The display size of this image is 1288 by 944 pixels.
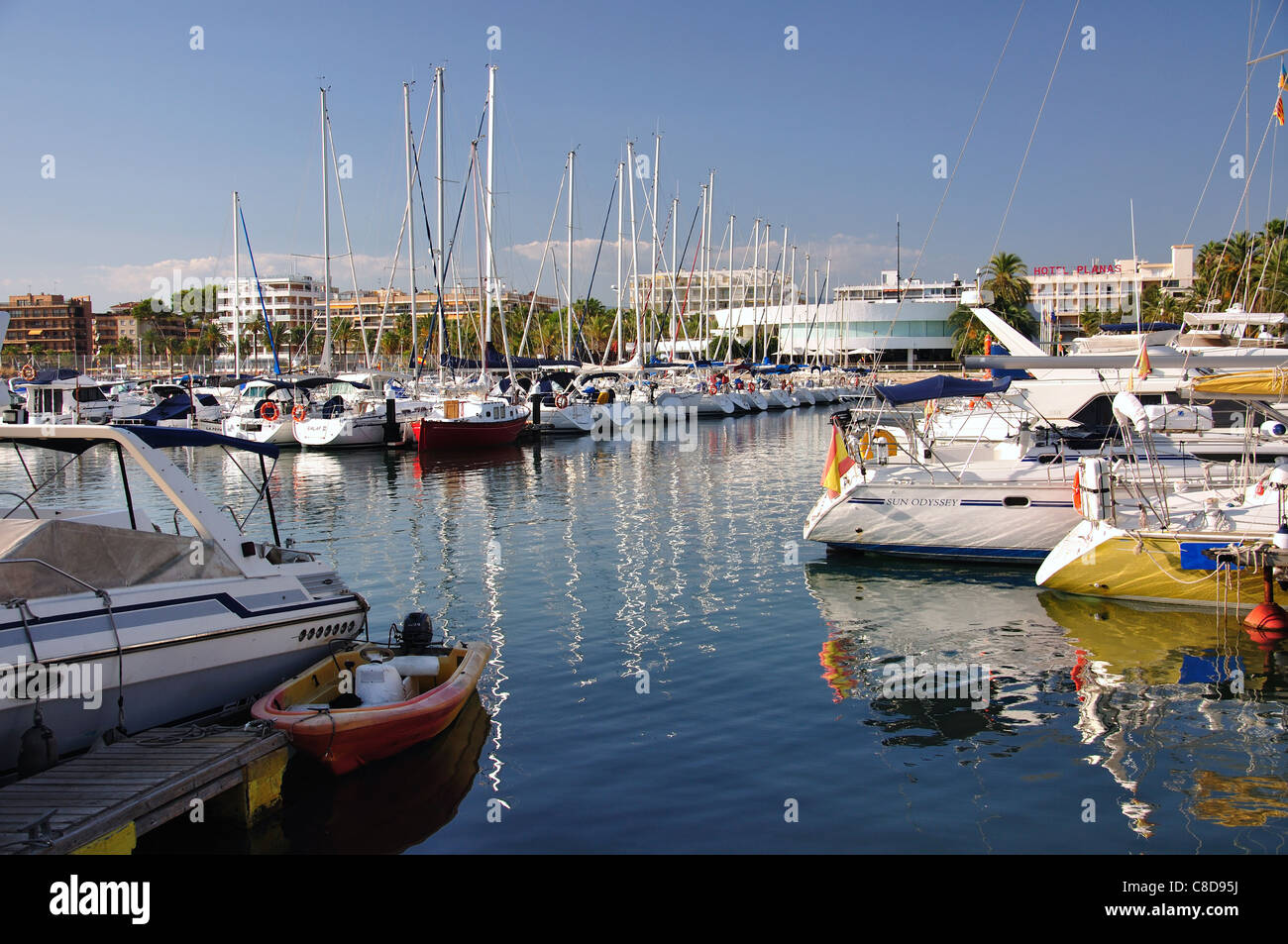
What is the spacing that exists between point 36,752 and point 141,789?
1.19 m

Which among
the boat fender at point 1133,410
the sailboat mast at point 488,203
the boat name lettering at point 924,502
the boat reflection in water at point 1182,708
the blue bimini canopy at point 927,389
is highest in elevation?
the sailboat mast at point 488,203

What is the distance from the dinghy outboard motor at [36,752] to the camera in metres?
7.90

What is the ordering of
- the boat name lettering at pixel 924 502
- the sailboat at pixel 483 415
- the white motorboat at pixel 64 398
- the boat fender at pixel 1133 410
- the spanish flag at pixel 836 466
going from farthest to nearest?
the white motorboat at pixel 64 398
the sailboat at pixel 483 415
the spanish flag at pixel 836 466
the boat name lettering at pixel 924 502
the boat fender at pixel 1133 410

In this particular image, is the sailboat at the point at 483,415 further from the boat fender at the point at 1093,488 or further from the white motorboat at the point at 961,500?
the boat fender at the point at 1093,488

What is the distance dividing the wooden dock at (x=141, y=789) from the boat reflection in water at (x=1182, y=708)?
7050 millimetres

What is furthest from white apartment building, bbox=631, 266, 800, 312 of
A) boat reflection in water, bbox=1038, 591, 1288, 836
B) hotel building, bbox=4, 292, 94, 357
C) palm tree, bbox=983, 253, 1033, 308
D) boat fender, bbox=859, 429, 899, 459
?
hotel building, bbox=4, 292, 94, 357

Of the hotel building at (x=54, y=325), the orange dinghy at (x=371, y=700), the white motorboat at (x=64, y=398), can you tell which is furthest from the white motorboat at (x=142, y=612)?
the hotel building at (x=54, y=325)

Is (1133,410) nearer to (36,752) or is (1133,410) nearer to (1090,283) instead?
(36,752)

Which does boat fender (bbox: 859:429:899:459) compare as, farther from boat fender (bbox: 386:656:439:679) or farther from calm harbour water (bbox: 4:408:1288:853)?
boat fender (bbox: 386:656:439:679)

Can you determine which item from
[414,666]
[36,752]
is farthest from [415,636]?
[36,752]

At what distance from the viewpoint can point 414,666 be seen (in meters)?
10.4

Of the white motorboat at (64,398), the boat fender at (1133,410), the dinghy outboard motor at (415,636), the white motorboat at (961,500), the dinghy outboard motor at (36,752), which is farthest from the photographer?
the white motorboat at (64,398)
